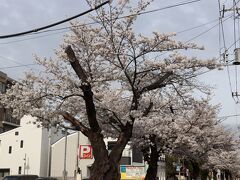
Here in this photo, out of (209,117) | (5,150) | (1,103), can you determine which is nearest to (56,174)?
(5,150)

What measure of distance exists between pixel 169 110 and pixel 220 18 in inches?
219

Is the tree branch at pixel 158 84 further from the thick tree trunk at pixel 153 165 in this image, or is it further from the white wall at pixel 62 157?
the white wall at pixel 62 157

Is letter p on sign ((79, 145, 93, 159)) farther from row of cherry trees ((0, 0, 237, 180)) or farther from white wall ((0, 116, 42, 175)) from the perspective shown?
white wall ((0, 116, 42, 175))

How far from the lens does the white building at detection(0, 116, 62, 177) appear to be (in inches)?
2618

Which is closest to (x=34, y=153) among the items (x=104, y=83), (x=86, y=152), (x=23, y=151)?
(x=23, y=151)

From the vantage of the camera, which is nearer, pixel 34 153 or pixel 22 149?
pixel 34 153

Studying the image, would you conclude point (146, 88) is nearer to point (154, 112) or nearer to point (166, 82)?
point (166, 82)

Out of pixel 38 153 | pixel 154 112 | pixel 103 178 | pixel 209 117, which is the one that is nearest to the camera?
pixel 103 178

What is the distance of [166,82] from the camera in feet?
55.0

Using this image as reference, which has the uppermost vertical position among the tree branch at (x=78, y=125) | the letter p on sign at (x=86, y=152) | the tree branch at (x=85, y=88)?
the tree branch at (x=85, y=88)

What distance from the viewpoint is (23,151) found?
221 ft

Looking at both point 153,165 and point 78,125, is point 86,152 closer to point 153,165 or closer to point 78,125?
point 153,165

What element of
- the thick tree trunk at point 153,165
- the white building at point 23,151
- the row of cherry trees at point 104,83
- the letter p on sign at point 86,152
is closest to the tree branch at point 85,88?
the row of cherry trees at point 104,83

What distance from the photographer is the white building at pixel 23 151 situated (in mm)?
66500
